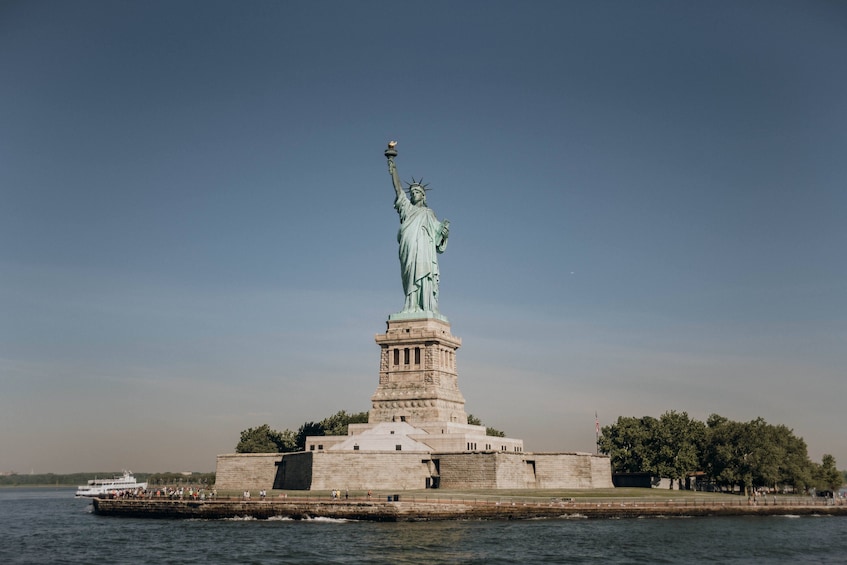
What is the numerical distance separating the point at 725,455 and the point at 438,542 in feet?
144

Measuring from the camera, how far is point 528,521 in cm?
5534

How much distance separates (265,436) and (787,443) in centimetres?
5822

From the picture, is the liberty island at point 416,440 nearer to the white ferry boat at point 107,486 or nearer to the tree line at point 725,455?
the tree line at point 725,455

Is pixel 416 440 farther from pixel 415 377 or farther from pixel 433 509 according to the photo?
pixel 433 509

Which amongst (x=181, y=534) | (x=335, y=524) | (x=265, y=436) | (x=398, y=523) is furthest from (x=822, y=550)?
(x=265, y=436)

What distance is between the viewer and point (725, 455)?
78875mm

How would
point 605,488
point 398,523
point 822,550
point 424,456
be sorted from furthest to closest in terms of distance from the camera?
point 605,488 → point 424,456 → point 398,523 → point 822,550

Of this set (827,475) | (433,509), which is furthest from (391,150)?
(827,475)

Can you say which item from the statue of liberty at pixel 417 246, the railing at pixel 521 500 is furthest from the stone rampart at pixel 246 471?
the statue of liberty at pixel 417 246

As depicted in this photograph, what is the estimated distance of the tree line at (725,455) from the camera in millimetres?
77875

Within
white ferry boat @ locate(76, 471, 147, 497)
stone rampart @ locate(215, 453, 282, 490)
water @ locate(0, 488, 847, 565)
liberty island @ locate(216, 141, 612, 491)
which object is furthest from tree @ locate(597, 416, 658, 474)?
white ferry boat @ locate(76, 471, 147, 497)

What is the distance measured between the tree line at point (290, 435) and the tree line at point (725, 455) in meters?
31.9

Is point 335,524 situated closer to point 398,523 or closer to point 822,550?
point 398,523

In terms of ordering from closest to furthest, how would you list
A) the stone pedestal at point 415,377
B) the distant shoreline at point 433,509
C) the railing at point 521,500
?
the distant shoreline at point 433,509
the railing at point 521,500
the stone pedestal at point 415,377
